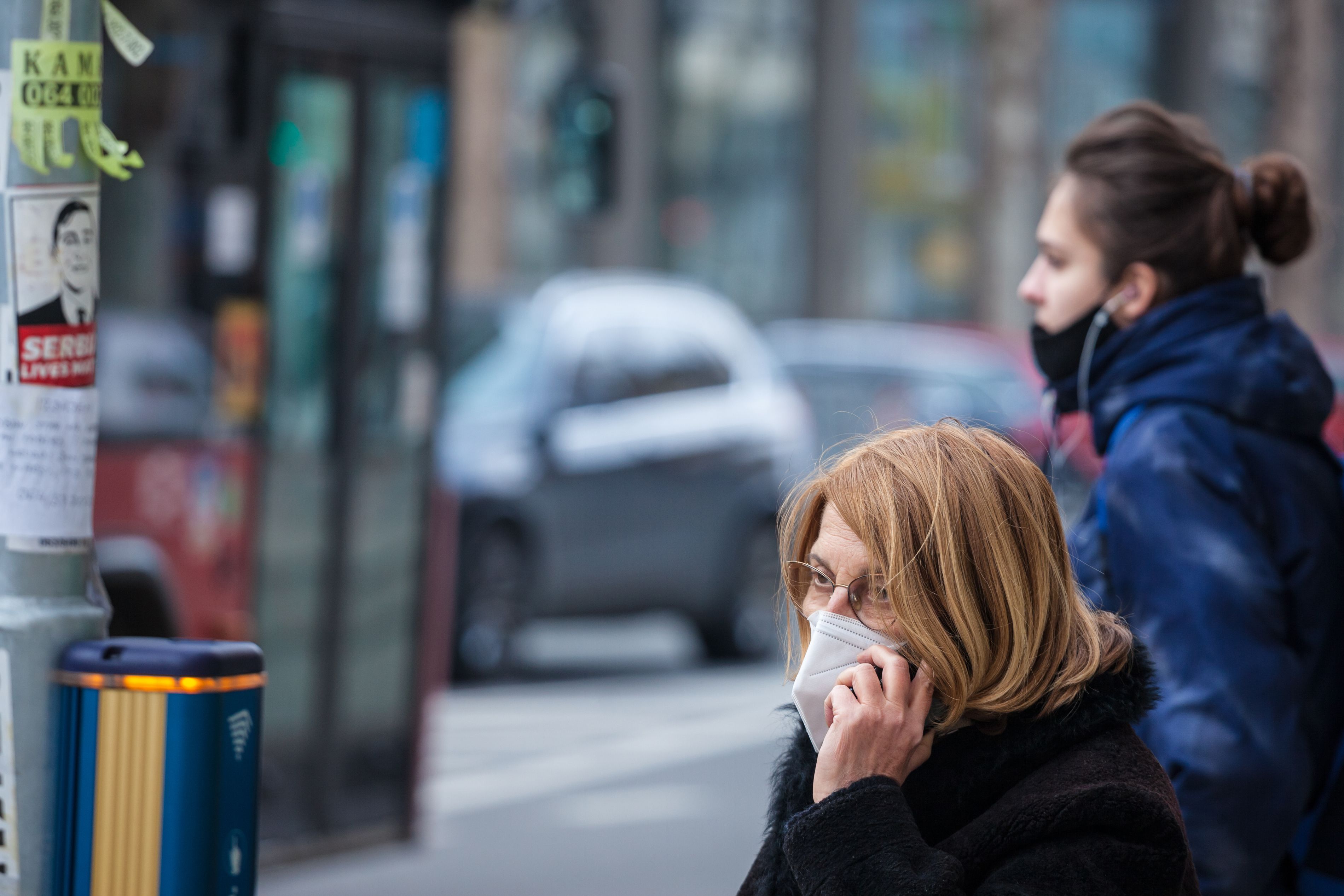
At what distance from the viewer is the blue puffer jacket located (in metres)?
2.51

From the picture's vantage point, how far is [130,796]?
222 cm

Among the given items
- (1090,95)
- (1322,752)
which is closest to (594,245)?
(1090,95)

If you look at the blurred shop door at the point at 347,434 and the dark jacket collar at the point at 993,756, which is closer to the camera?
the dark jacket collar at the point at 993,756

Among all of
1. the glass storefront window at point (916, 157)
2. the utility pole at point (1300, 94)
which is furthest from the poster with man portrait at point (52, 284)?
the glass storefront window at point (916, 157)

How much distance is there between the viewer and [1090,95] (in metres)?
29.7

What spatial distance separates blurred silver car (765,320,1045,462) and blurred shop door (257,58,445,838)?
6166 mm

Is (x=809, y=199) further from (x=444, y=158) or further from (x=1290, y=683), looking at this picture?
(x=1290, y=683)

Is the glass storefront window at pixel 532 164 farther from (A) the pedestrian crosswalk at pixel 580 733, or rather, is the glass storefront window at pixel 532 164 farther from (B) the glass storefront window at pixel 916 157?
(A) the pedestrian crosswalk at pixel 580 733

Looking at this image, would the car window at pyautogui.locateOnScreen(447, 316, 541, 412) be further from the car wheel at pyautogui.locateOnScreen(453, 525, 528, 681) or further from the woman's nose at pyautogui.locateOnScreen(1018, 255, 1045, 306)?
the woman's nose at pyautogui.locateOnScreen(1018, 255, 1045, 306)

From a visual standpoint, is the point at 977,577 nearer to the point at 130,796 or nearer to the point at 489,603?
the point at 130,796

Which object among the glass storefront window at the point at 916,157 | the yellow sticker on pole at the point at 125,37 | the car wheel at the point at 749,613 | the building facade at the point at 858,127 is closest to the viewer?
the yellow sticker on pole at the point at 125,37

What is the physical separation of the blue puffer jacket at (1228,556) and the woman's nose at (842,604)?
23.2 inches

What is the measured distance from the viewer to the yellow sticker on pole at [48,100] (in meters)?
2.31

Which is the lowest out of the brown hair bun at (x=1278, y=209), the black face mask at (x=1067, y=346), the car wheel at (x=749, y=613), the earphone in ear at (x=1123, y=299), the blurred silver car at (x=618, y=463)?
the car wheel at (x=749, y=613)
